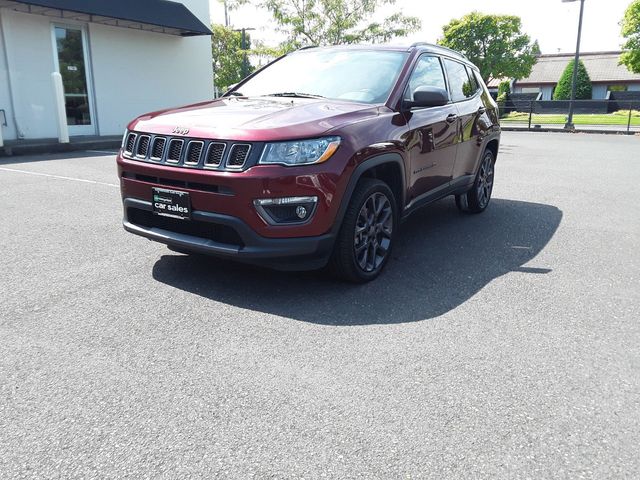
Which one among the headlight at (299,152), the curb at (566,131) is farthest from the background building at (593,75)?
the headlight at (299,152)

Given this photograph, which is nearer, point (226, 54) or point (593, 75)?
point (226, 54)

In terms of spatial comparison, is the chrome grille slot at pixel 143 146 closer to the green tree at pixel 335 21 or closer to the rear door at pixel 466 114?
the rear door at pixel 466 114

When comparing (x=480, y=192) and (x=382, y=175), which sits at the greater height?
(x=382, y=175)

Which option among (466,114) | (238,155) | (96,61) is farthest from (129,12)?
(238,155)

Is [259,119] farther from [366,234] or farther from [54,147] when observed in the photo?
[54,147]

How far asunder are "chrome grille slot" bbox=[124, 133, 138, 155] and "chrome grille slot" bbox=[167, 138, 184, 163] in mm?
446

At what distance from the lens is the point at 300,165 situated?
3418mm

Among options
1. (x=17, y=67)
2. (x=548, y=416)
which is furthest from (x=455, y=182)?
(x=17, y=67)

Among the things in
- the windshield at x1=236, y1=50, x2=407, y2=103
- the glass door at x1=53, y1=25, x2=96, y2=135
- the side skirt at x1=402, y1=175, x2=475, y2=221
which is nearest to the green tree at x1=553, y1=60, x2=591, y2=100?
the glass door at x1=53, y1=25, x2=96, y2=135

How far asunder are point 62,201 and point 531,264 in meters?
5.49

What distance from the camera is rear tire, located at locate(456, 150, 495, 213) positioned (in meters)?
6.40

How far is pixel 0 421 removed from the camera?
7.61 ft

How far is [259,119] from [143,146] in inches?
36.0

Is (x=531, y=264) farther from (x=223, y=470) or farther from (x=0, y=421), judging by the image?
(x=0, y=421)
